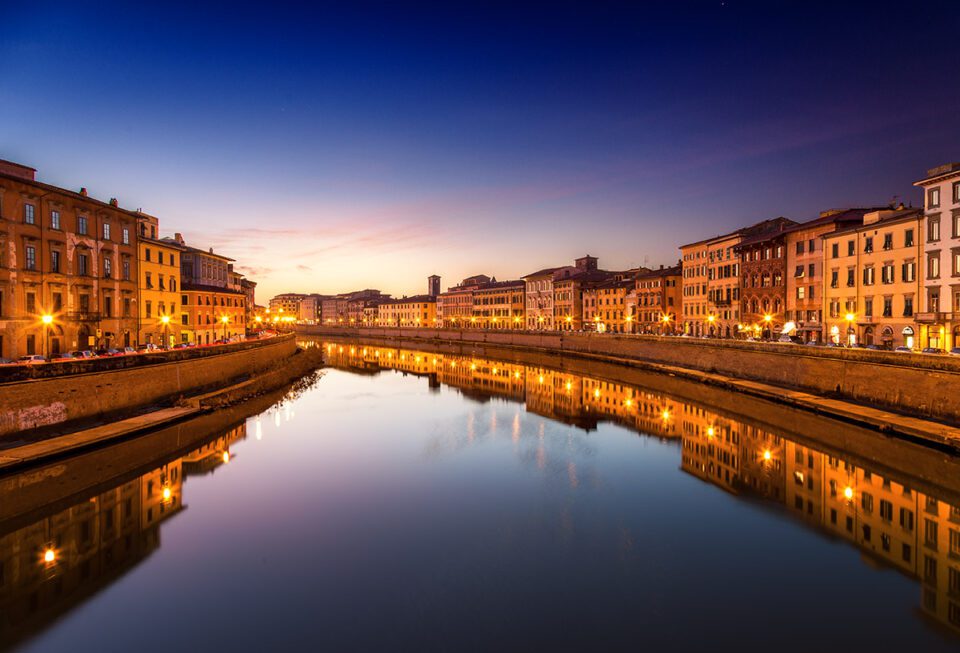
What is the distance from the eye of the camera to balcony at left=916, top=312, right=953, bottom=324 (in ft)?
112

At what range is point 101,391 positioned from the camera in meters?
27.5

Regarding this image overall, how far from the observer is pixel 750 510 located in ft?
62.2

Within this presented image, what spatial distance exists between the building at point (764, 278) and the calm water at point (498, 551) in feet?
108

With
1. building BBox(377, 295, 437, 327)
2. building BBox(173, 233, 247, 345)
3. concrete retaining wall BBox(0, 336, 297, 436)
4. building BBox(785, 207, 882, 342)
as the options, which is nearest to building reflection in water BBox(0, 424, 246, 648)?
concrete retaining wall BBox(0, 336, 297, 436)

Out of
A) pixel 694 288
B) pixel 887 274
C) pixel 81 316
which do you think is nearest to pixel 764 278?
pixel 694 288

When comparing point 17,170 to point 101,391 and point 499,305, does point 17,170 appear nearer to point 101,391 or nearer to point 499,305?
point 101,391

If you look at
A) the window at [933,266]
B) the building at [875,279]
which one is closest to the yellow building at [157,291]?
the building at [875,279]

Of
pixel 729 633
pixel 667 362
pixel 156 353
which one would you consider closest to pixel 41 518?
pixel 156 353

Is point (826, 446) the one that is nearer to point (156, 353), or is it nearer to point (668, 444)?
point (668, 444)

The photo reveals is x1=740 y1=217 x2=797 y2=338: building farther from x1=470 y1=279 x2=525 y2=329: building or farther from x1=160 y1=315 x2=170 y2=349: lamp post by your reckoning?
x1=470 y1=279 x2=525 y2=329: building

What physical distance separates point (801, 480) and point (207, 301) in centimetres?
5622

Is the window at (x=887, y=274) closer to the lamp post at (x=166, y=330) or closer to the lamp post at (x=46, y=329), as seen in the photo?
the lamp post at (x=46, y=329)

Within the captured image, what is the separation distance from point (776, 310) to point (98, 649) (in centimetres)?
6084

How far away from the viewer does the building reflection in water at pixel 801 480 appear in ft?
49.1
